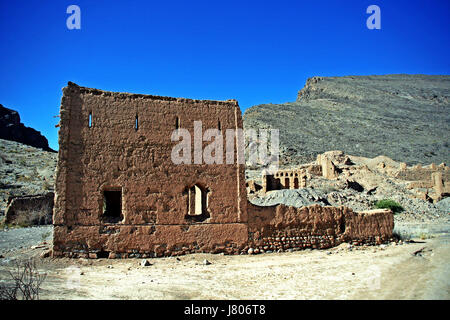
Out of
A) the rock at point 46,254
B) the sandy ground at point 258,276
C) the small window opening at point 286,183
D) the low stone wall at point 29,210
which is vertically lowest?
the sandy ground at point 258,276

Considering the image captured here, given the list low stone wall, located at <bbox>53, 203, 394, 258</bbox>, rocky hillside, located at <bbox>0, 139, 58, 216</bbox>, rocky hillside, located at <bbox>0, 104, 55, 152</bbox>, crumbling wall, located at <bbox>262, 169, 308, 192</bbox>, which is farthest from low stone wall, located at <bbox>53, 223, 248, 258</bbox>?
rocky hillside, located at <bbox>0, 104, 55, 152</bbox>

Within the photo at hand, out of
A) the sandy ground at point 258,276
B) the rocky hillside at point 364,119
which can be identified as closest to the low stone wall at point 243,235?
the sandy ground at point 258,276

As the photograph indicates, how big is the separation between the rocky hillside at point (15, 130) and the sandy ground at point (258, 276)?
45.5 metres

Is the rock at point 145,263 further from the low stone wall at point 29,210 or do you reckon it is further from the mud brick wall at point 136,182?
the low stone wall at point 29,210

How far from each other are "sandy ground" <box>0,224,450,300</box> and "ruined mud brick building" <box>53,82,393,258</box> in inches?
19.9

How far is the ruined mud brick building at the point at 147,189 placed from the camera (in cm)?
995

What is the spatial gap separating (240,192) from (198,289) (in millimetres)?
4396

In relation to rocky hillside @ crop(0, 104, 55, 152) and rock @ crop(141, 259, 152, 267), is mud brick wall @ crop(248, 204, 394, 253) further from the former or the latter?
rocky hillside @ crop(0, 104, 55, 152)

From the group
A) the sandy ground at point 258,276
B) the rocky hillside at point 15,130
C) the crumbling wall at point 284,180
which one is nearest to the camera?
the sandy ground at point 258,276

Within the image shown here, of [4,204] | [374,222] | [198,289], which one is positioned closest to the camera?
[198,289]

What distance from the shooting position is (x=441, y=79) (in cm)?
12688

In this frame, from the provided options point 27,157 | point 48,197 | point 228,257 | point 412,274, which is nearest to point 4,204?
point 48,197

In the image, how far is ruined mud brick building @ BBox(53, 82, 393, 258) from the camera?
9953 mm

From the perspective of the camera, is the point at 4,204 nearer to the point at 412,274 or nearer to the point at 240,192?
the point at 240,192
